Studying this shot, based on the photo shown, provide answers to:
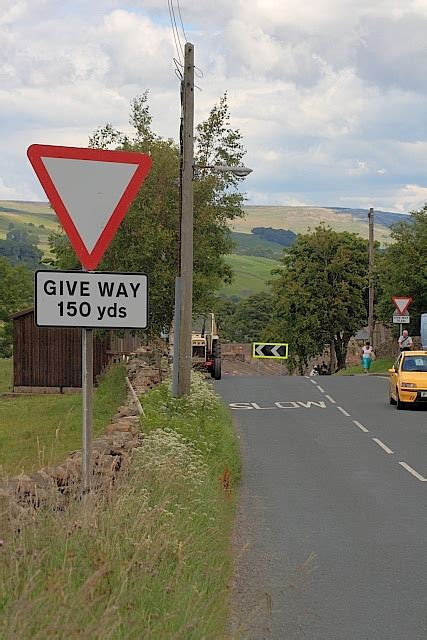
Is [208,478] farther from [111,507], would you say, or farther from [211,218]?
[211,218]

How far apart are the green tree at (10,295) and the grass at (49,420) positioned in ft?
169

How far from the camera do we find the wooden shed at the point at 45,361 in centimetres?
4462

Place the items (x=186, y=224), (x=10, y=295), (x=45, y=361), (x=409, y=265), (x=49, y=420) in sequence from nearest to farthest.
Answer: (x=186, y=224)
(x=49, y=420)
(x=45, y=361)
(x=409, y=265)
(x=10, y=295)

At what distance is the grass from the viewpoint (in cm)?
2152

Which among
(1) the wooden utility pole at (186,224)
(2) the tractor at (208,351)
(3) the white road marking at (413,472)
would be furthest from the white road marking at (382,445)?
(2) the tractor at (208,351)

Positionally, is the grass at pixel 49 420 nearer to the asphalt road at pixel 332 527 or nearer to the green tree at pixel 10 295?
the asphalt road at pixel 332 527

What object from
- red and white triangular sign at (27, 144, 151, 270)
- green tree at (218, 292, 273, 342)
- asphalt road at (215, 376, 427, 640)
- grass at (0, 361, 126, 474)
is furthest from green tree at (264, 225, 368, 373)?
red and white triangular sign at (27, 144, 151, 270)

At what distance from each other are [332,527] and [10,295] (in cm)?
8109

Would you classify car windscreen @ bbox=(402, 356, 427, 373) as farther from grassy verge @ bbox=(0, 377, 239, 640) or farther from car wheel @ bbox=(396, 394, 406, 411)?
grassy verge @ bbox=(0, 377, 239, 640)

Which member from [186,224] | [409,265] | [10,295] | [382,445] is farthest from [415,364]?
[10,295]

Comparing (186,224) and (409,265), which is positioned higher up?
(409,265)

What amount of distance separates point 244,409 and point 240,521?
15235 millimetres

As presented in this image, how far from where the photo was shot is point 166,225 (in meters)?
29.5

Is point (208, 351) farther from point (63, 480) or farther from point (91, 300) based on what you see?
point (91, 300)
